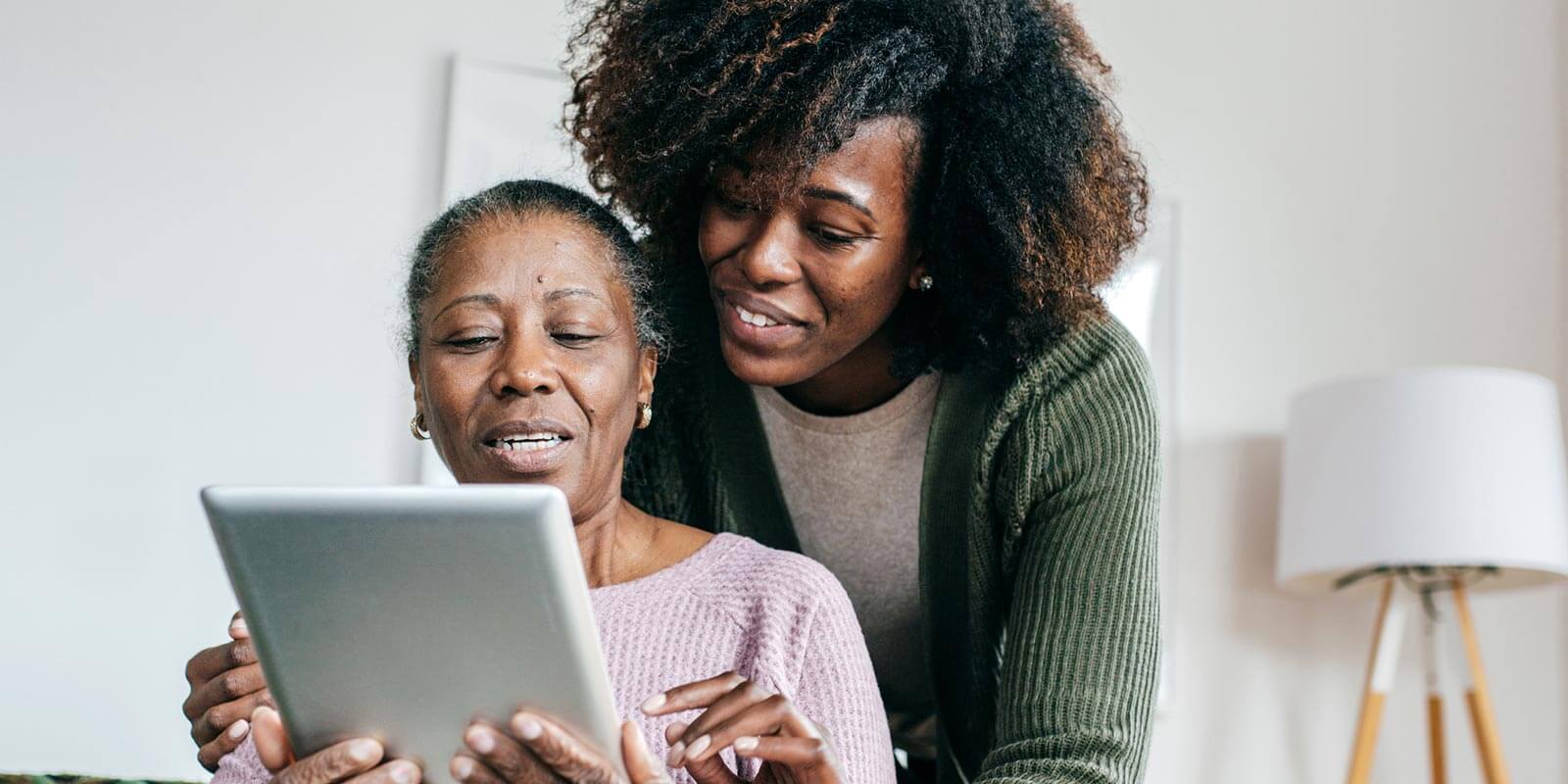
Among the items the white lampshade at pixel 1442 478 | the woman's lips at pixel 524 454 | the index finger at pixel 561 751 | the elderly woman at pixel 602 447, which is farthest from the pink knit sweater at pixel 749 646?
the white lampshade at pixel 1442 478

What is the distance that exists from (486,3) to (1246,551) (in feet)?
6.41

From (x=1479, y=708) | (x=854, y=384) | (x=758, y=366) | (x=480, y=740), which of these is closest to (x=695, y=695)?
(x=480, y=740)

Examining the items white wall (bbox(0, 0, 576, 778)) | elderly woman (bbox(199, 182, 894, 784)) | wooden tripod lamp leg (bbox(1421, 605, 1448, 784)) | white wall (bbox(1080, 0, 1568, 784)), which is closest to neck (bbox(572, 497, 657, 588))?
elderly woman (bbox(199, 182, 894, 784))

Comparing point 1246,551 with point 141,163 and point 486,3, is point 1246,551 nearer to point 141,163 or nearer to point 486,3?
point 486,3

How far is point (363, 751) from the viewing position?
1074 millimetres

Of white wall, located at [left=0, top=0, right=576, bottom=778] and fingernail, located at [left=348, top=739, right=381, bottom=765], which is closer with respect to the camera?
fingernail, located at [left=348, top=739, right=381, bottom=765]

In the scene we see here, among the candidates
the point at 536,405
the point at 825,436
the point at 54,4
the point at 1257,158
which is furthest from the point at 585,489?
the point at 1257,158

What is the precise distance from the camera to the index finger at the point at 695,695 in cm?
111

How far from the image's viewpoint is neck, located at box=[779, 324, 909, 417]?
1663 mm

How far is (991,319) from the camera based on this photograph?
1571mm

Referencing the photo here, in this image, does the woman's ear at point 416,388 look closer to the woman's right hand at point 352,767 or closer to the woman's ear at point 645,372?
the woman's ear at point 645,372

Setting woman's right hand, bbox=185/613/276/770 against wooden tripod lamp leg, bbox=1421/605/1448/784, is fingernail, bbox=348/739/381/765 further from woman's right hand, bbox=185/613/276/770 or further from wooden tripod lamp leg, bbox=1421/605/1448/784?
wooden tripod lamp leg, bbox=1421/605/1448/784

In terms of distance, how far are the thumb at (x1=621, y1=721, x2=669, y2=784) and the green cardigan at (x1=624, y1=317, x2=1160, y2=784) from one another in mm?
428

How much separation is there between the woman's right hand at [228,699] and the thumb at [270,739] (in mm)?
150
